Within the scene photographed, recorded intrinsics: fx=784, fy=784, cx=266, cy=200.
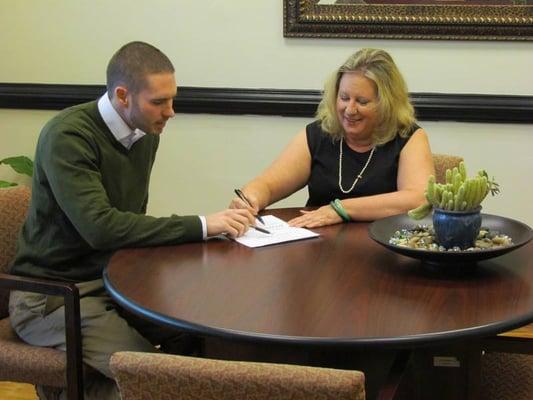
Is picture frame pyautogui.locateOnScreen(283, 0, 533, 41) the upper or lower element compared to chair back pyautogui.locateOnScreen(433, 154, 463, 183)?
upper

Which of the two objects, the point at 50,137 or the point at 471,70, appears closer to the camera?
the point at 50,137

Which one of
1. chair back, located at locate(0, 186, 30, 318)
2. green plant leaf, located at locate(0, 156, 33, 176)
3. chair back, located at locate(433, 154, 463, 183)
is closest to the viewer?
chair back, located at locate(0, 186, 30, 318)

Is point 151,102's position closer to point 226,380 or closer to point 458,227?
point 458,227

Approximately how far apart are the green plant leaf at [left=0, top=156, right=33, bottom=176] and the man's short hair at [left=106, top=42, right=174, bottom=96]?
1.54 meters

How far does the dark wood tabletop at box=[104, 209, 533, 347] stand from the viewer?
1509 mm

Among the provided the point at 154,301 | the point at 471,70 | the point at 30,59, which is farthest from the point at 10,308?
the point at 471,70

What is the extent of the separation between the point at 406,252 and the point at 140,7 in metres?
2.16

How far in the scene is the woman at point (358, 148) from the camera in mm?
2516

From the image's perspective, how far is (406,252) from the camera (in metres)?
1.82

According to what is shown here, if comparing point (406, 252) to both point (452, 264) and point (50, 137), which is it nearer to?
point (452, 264)

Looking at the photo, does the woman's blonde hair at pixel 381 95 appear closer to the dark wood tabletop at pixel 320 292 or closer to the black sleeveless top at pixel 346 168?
the black sleeveless top at pixel 346 168

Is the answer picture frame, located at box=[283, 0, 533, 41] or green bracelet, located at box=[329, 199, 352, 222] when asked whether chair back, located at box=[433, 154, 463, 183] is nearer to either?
green bracelet, located at box=[329, 199, 352, 222]

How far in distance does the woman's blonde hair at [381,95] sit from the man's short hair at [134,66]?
686mm

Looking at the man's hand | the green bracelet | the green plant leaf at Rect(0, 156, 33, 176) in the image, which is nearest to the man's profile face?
the man's hand
